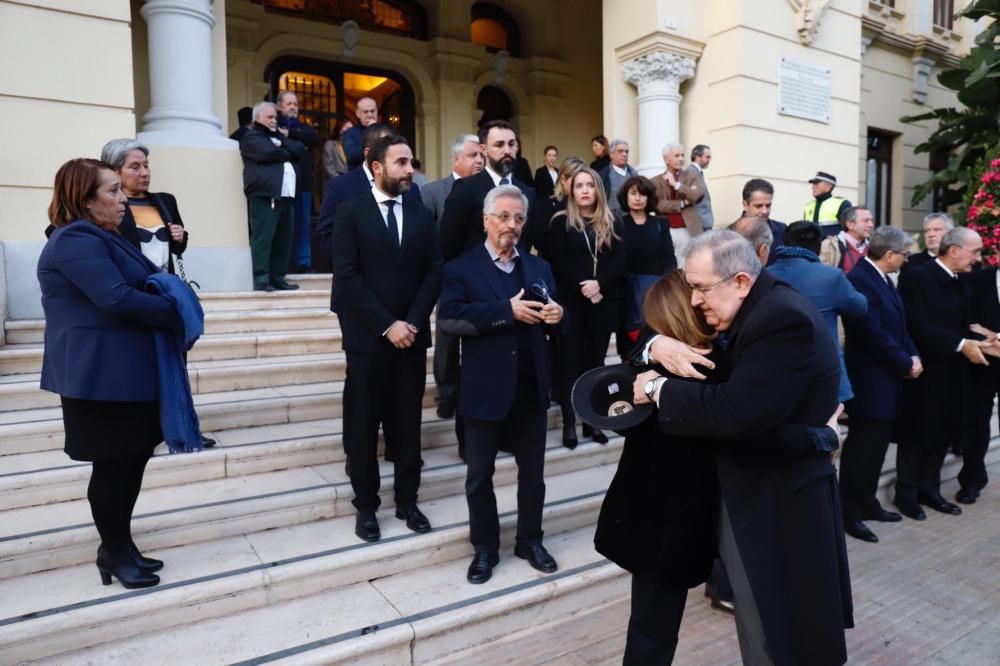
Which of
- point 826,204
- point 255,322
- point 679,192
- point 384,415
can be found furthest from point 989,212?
point 255,322

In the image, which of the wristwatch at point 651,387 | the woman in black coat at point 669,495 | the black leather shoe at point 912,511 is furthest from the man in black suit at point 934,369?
the wristwatch at point 651,387

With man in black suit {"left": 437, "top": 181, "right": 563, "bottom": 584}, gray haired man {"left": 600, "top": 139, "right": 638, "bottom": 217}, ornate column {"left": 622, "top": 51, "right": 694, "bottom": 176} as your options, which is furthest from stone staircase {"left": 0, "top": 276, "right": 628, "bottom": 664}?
ornate column {"left": 622, "top": 51, "right": 694, "bottom": 176}

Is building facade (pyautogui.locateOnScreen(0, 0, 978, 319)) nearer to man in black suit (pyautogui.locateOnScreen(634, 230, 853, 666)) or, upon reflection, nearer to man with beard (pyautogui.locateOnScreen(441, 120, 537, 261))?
man with beard (pyautogui.locateOnScreen(441, 120, 537, 261))

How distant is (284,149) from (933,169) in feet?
44.2

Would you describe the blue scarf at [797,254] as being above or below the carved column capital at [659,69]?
below

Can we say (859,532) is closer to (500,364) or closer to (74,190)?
(500,364)

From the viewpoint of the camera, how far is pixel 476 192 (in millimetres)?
4418

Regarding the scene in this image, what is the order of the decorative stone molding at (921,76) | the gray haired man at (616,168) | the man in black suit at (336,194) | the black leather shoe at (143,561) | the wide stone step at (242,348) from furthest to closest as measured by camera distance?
the decorative stone molding at (921,76)
the gray haired man at (616,168)
the wide stone step at (242,348)
the man in black suit at (336,194)
the black leather shoe at (143,561)

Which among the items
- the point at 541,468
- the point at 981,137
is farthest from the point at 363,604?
the point at 981,137

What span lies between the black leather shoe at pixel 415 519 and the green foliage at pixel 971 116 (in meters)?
9.73

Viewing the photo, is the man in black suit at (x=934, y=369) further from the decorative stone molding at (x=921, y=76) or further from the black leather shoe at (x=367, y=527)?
the decorative stone molding at (x=921, y=76)

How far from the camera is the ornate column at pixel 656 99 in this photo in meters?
8.40

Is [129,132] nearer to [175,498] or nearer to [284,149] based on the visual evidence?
[284,149]

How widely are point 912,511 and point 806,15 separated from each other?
644 centimetres
